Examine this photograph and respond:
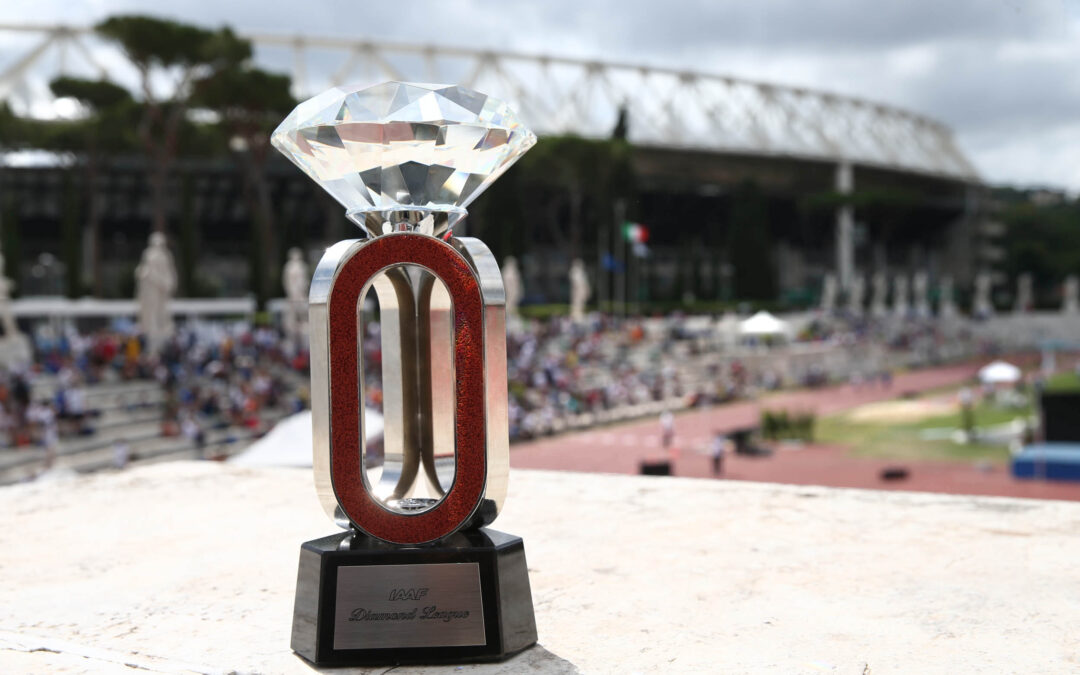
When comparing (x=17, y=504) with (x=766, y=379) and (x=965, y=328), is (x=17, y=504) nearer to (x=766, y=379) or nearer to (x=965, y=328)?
(x=766, y=379)

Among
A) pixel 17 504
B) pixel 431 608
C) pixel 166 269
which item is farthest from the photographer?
pixel 166 269

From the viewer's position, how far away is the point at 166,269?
1823 centimetres

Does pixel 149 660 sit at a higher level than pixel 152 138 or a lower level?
lower

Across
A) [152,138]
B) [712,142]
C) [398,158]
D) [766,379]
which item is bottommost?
[766,379]

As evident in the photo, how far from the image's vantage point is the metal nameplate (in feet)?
9.25

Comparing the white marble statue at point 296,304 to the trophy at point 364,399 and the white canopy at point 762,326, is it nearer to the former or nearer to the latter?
the white canopy at point 762,326

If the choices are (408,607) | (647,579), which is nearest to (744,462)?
(647,579)

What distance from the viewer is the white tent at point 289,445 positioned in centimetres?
807

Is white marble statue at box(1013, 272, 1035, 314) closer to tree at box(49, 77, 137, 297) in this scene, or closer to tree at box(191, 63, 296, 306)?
tree at box(191, 63, 296, 306)

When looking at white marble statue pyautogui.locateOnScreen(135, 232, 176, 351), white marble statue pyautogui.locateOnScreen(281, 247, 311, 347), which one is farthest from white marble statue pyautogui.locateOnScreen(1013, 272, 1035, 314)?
white marble statue pyautogui.locateOnScreen(135, 232, 176, 351)

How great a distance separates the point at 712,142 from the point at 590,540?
6283cm

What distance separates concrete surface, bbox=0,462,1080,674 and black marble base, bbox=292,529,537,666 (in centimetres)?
11

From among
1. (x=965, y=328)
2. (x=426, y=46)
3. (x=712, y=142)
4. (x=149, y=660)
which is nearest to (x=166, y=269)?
(x=149, y=660)

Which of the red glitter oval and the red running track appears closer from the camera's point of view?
the red glitter oval
